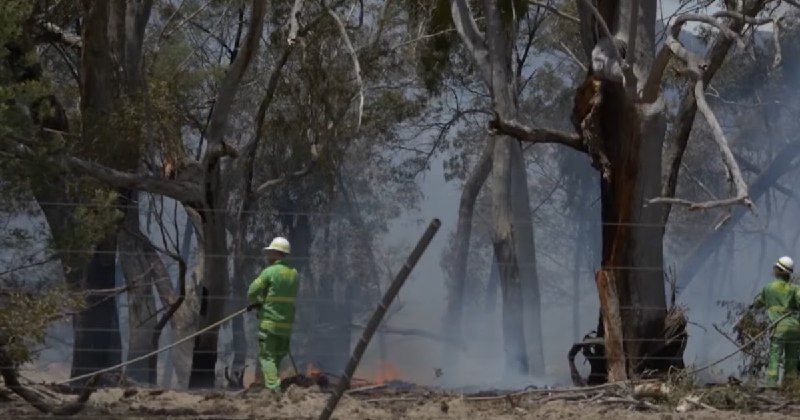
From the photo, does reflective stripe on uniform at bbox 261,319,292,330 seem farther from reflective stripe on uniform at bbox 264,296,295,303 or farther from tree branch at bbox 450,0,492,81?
tree branch at bbox 450,0,492,81

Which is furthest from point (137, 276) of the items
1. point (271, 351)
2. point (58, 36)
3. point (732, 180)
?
point (732, 180)

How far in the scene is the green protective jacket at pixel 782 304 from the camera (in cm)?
1490

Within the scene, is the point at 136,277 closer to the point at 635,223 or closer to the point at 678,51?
the point at 635,223

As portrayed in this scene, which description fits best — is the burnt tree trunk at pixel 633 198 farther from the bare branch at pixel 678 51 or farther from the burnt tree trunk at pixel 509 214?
the burnt tree trunk at pixel 509 214

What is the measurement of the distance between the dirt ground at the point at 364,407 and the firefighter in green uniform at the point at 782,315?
1991mm

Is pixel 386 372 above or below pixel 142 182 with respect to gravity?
below

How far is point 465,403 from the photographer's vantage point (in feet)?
41.8

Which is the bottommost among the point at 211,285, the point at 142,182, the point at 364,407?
the point at 364,407

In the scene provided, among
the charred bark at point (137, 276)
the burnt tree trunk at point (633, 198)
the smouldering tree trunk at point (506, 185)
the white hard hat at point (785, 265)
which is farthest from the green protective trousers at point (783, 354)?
the charred bark at point (137, 276)

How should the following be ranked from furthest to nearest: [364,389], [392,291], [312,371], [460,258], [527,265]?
[460,258] → [527,265] → [312,371] → [364,389] → [392,291]

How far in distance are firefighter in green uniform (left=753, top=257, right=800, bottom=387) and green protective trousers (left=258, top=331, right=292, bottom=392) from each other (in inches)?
188

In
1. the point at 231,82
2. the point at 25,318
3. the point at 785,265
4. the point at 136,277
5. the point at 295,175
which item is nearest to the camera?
the point at 25,318

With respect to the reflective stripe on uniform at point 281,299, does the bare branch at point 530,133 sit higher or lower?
higher

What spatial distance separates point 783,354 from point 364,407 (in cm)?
494
